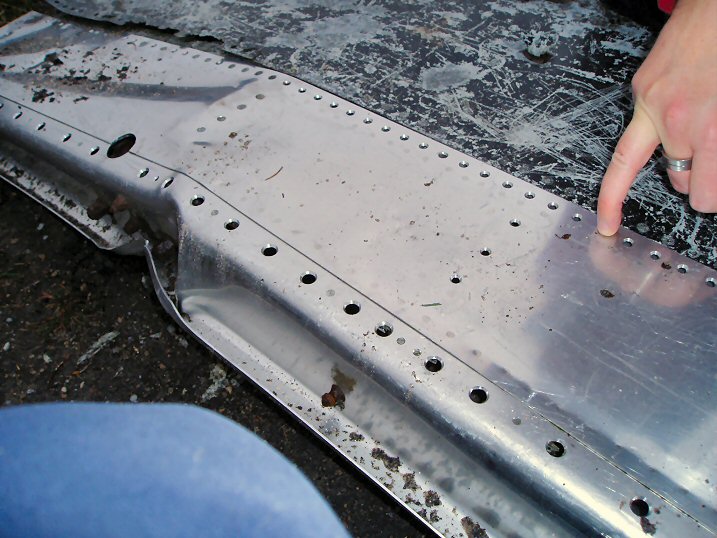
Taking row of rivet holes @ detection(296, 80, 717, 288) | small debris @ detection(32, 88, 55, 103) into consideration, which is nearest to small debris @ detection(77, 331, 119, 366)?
small debris @ detection(32, 88, 55, 103)

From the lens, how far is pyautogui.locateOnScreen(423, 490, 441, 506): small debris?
789 mm

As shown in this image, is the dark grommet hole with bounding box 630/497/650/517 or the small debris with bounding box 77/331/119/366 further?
the small debris with bounding box 77/331/119/366

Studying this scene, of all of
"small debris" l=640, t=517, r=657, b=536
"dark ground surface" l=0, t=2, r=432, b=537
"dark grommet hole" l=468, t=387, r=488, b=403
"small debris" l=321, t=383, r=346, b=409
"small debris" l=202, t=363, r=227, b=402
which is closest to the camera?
"small debris" l=640, t=517, r=657, b=536

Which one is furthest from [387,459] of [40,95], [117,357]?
[40,95]

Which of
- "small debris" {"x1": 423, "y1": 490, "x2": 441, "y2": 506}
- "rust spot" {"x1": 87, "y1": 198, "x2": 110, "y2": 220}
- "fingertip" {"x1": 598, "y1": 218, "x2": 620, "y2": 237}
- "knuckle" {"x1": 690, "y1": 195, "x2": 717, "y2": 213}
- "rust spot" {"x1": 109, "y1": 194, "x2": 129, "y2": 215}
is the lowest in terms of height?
"rust spot" {"x1": 87, "y1": 198, "x2": 110, "y2": 220}

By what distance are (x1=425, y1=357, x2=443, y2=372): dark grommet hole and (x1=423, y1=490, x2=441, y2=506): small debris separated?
0.17 metres

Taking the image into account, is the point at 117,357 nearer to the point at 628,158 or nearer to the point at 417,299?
the point at 417,299

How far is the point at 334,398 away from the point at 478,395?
0.22 metres

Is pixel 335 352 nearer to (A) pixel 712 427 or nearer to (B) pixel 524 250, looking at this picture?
(B) pixel 524 250

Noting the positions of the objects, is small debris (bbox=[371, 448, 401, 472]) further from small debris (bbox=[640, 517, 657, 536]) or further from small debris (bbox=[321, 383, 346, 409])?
small debris (bbox=[640, 517, 657, 536])

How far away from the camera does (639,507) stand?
0.68m

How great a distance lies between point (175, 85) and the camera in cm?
130

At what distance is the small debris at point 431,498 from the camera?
31.0 inches

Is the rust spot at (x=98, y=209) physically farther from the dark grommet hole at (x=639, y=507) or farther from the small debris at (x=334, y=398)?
the dark grommet hole at (x=639, y=507)
